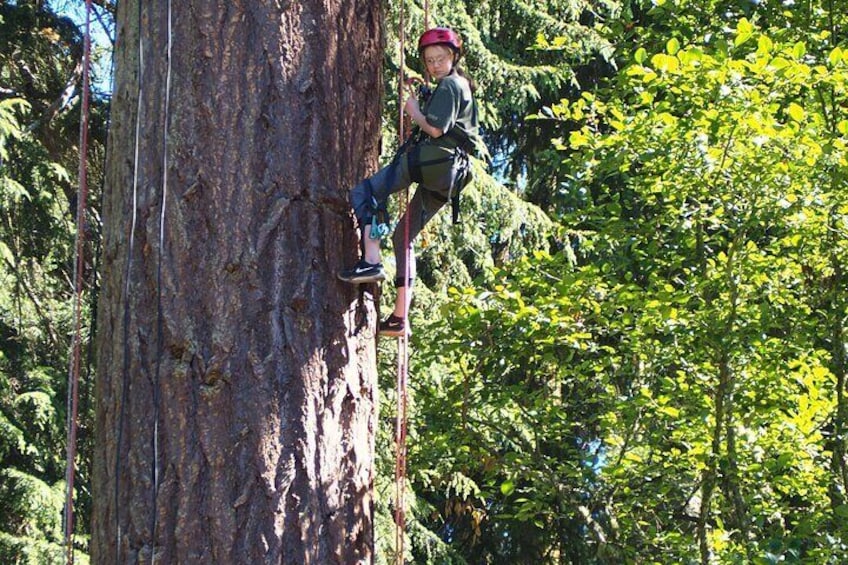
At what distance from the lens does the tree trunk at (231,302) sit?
2746mm

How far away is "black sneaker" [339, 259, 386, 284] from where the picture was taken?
9.86 feet

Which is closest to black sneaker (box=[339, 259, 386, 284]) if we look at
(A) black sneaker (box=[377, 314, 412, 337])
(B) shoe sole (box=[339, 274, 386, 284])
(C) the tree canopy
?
(B) shoe sole (box=[339, 274, 386, 284])

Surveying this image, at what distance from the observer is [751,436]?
6.03 metres

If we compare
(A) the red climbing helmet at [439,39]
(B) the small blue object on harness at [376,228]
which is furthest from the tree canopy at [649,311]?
(B) the small blue object on harness at [376,228]

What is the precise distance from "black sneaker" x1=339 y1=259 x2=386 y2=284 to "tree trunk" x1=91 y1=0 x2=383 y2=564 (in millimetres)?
31

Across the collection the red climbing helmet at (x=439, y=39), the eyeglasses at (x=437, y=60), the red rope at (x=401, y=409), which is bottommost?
the red rope at (x=401, y=409)

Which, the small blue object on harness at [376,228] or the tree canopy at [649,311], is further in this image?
the tree canopy at [649,311]

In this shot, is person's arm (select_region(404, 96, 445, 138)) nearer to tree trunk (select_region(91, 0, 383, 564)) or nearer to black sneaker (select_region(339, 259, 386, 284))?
tree trunk (select_region(91, 0, 383, 564))

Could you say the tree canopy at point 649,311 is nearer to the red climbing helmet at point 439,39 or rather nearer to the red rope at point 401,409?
the red rope at point 401,409

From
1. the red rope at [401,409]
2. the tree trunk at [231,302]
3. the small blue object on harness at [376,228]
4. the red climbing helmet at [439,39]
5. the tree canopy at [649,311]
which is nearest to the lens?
the tree trunk at [231,302]

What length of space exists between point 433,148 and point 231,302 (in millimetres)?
1225

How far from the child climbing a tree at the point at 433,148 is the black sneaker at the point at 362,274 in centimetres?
50

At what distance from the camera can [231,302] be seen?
110 inches

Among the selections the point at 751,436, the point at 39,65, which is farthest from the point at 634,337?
the point at 39,65
